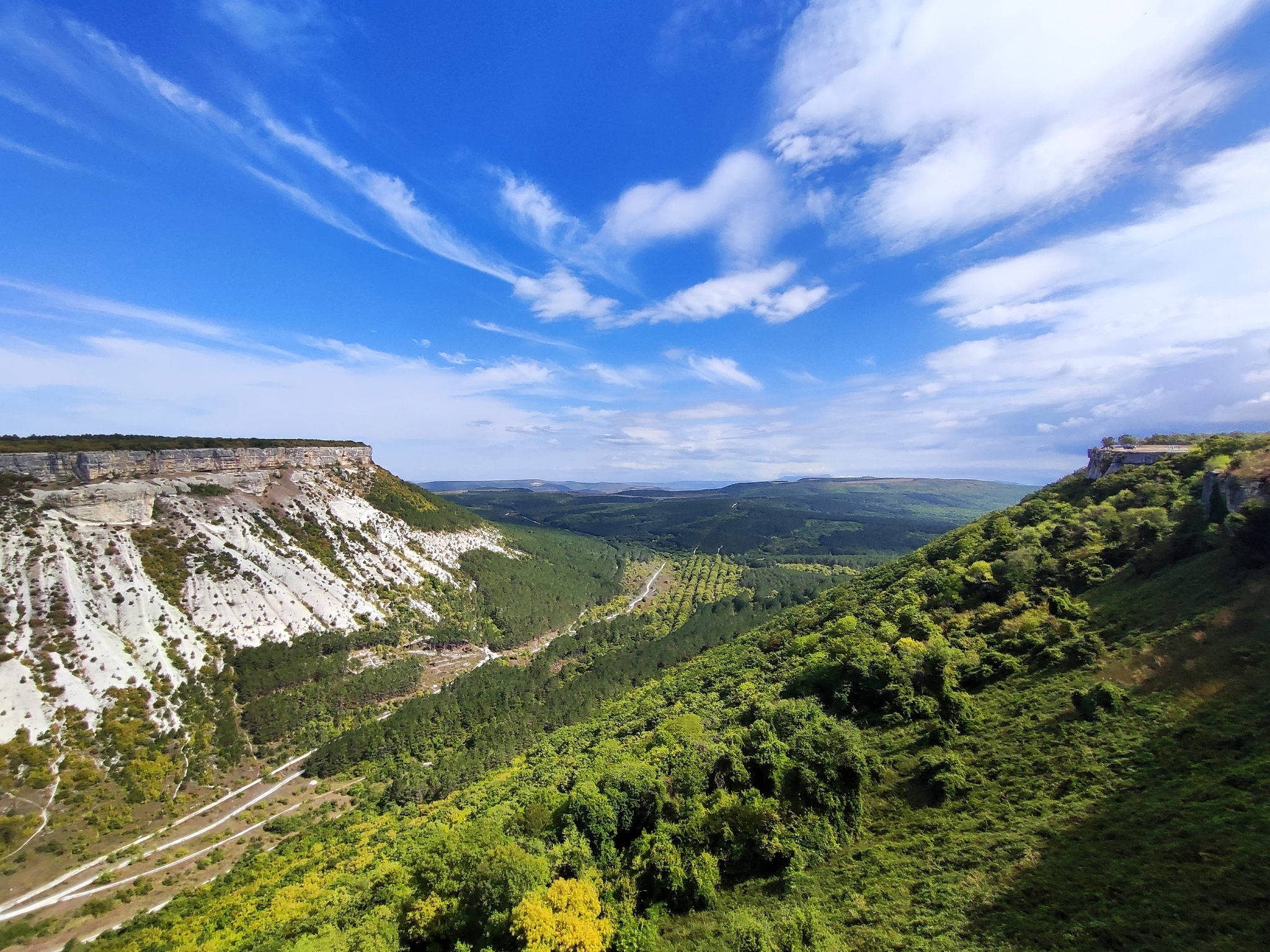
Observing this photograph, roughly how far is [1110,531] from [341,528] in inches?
5545

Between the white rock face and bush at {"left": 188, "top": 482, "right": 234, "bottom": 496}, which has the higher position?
bush at {"left": 188, "top": 482, "right": 234, "bottom": 496}

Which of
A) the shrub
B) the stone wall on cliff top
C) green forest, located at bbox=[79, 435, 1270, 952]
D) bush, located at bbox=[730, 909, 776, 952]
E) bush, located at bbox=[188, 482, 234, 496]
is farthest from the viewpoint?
bush, located at bbox=[188, 482, 234, 496]

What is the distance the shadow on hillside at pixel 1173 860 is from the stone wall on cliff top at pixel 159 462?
137293 mm

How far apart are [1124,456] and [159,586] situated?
140m

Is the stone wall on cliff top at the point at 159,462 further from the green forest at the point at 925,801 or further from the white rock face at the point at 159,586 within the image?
the green forest at the point at 925,801

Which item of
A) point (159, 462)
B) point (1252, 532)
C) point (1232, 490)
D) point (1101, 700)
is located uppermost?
point (159, 462)

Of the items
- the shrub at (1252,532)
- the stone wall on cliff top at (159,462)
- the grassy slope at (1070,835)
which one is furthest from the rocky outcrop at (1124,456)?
the stone wall on cliff top at (159,462)

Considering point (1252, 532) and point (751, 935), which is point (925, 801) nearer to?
point (751, 935)

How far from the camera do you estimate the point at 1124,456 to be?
55500 mm

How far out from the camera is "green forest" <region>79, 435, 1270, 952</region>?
67.1 ft

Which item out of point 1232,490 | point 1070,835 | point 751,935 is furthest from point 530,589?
point 1232,490

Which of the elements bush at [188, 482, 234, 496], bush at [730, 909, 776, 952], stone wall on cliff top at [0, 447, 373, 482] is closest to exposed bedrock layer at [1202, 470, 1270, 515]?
bush at [730, 909, 776, 952]

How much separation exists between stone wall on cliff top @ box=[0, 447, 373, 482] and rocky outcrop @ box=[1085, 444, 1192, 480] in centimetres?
15917

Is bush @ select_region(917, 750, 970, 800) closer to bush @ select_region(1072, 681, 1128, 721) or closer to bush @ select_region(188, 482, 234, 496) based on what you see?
bush @ select_region(1072, 681, 1128, 721)
